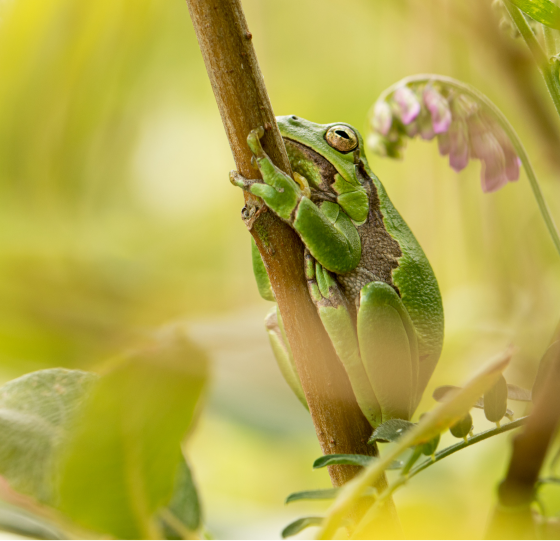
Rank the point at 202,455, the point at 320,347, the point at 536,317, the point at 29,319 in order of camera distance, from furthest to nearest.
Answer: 1. the point at 202,455
2. the point at 536,317
3. the point at 29,319
4. the point at 320,347

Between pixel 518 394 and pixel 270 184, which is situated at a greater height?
pixel 270 184

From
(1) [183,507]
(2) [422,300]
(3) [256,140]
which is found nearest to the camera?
(1) [183,507]

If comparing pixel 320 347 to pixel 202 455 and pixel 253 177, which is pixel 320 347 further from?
pixel 202 455

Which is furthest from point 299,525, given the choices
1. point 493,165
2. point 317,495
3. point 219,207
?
point 219,207

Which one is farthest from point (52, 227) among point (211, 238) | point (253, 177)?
point (253, 177)

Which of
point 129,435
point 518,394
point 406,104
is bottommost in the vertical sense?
point 518,394

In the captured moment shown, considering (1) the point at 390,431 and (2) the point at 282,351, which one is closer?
(1) the point at 390,431

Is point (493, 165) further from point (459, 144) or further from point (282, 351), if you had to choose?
point (282, 351)

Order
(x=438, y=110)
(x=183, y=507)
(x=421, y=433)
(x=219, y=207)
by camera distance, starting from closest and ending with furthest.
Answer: (x=421, y=433) < (x=183, y=507) < (x=438, y=110) < (x=219, y=207)

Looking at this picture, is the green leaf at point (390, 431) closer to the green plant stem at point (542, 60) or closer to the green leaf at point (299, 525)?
the green leaf at point (299, 525)
